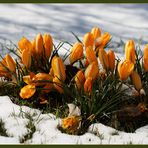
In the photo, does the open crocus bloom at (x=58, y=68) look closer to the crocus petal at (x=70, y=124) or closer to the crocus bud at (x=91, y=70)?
the crocus bud at (x=91, y=70)

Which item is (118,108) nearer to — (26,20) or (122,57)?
(122,57)

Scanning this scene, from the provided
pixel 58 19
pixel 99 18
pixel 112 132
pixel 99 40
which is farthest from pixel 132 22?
pixel 112 132

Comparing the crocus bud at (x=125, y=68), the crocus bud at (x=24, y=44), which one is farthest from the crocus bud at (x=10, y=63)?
the crocus bud at (x=125, y=68)

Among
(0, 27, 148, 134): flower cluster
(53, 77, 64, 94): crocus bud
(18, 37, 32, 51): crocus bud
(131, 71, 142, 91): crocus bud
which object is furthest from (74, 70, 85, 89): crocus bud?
(18, 37, 32, 51): crocus bud

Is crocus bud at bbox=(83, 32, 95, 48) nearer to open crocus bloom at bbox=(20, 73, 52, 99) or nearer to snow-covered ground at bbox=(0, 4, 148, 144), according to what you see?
open crocus bloom at bbox=(20, 73, 52, 99)

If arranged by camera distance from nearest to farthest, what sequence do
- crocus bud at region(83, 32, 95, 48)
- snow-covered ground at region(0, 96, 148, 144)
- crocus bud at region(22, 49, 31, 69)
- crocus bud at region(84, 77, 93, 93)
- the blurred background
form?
snow-covered ground at region(0, 96, 148, 144) < crocus bud at region(84, 77, 93, 93) < crocus bud at region(22, 49, 31, 69) < crocus bud at region(83, 32, 95, 48) < the blurred background

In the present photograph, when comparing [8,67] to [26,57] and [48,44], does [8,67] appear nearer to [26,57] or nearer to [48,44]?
[26,57]
